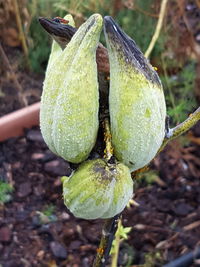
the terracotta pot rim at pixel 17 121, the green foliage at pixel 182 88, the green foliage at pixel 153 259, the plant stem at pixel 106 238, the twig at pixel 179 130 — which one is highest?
the twig at pixel 179 130

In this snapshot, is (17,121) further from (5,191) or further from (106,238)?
(106,238)

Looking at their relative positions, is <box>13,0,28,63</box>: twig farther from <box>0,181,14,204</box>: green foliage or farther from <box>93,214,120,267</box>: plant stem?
<box>93,214,120,267</box>: plant stem

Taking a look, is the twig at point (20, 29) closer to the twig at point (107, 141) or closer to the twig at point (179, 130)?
the twig at point (179, 130)

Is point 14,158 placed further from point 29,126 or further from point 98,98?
point 98,98

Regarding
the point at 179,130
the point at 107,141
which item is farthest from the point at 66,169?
the point at 107,141

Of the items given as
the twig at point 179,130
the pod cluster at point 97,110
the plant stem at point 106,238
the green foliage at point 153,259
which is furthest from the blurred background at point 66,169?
the pod cluster at point 97,110
